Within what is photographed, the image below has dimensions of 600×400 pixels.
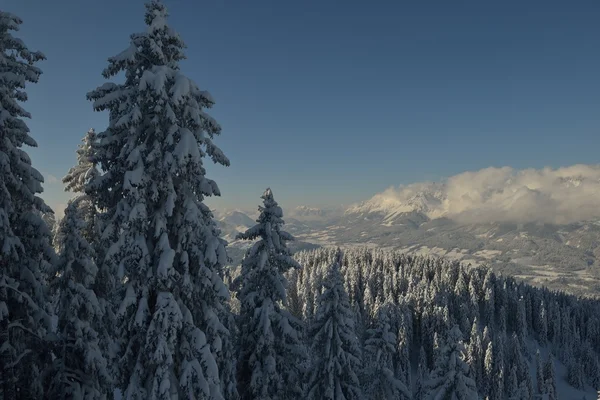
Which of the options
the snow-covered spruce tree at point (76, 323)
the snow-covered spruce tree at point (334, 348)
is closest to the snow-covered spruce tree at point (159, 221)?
the snow-covered spruce tree at point (76, 323)

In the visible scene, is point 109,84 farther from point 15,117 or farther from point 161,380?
point 161,380

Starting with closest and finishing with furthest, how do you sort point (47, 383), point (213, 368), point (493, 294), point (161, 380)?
point (161, 380) → point (213, 368) → point (47, 383) → point (493, 294)

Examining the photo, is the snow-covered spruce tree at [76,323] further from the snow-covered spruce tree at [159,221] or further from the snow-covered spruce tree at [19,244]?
the snow-covered spruce tree at [159,221]

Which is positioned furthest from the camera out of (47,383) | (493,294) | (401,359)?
(493,294)

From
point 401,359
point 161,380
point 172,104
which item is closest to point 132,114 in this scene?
point 172,104

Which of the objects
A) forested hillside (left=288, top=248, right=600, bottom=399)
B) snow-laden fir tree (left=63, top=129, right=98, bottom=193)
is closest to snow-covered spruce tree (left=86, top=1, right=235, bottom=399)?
snow-laden fir tree (left=63, top=129, right=98, bottom=193)

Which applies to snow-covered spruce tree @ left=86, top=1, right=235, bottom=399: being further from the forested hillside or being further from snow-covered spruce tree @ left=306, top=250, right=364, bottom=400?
the forested hillside
